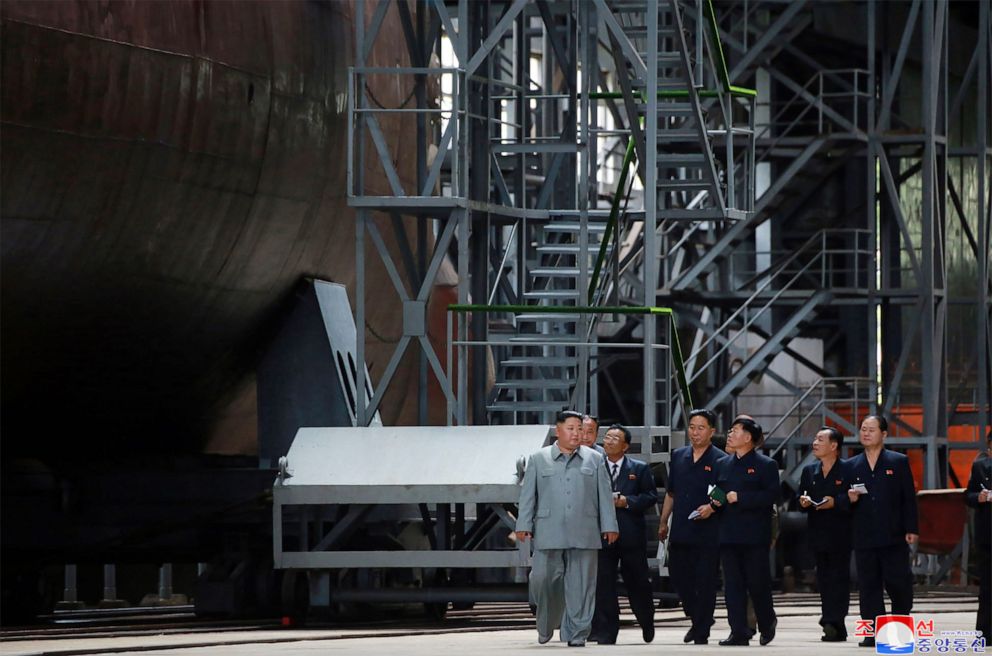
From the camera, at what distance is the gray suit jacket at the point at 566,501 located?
14898 millimetres

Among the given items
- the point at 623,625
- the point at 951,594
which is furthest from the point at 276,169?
the point at 951,594

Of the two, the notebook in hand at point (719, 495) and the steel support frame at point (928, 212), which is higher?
the steel support frame at point (928, 212)

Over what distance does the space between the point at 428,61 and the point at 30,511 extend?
5.85 m

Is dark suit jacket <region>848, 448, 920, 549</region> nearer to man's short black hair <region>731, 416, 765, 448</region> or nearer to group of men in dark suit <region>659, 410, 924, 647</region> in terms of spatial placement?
group of men in dark suit <region>659, 410, 924, 647</region>

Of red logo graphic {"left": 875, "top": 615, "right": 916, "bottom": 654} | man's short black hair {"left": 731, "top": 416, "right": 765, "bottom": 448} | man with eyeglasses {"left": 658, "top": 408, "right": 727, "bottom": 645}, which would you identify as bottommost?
red logo graphic {"left": 875, "top": 615, "right": 916, "bottom": 654}

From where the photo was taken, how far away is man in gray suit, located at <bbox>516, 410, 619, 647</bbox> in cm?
1490

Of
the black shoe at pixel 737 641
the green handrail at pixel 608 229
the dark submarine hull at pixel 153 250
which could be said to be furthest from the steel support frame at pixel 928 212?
the black shoe at pixel 737 641

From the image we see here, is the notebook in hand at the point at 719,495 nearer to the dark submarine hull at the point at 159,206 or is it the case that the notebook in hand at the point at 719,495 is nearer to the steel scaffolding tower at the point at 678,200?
the steel scaffolding tower at the point at 678,200

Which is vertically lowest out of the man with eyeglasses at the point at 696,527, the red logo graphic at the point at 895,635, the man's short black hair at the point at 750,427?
the red logo graphic at the point at 895,635

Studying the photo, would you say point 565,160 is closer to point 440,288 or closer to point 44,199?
point 440,288

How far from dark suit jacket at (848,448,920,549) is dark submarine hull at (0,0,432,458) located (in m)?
6.28

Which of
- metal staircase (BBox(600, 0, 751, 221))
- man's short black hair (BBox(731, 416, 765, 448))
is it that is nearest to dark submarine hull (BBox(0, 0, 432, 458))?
metal staircase (BBox(600, 0, 751, 221))

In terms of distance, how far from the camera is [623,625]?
62.7ft

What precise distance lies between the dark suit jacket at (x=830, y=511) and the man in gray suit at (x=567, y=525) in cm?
197
